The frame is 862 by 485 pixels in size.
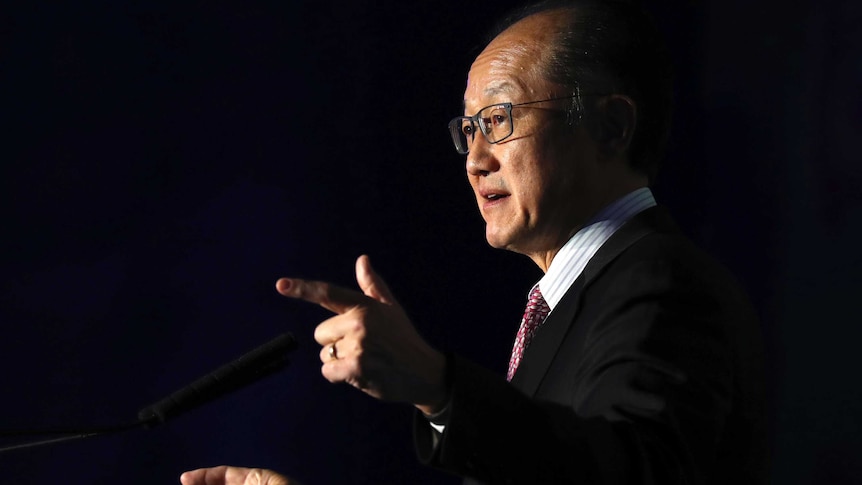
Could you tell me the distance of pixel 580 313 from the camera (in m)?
1.42

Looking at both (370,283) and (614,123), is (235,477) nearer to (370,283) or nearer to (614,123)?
(370,283)

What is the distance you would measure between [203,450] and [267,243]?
498mm

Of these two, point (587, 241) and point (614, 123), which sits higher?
point (614, 123)

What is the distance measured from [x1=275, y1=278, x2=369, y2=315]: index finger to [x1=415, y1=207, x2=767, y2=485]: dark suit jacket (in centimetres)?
12

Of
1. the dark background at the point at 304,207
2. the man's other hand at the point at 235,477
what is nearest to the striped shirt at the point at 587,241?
the man's other hand at the point at 235,477

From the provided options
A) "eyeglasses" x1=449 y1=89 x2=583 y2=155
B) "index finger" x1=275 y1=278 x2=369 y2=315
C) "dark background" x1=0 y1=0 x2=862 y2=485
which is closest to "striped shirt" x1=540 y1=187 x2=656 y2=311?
"eyeglasses" x1=449 y1=89 x2=583 y2=155

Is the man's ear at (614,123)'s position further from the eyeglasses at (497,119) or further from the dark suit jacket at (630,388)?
the dark suit jacket at (630,388)

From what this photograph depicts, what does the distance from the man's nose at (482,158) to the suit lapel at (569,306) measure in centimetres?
26

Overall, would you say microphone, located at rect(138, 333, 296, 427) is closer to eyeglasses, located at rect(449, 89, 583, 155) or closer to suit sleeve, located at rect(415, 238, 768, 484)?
suit sleeve, located at rect(415, 238, 768, 484)

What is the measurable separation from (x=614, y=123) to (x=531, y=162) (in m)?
0.14

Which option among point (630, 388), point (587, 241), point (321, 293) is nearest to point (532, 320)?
point (587, 241)

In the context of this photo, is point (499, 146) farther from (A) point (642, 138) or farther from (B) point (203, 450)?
(B) point (203, 450)

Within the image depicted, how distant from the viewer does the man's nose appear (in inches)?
66.4

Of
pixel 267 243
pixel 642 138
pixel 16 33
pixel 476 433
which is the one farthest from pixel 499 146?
pixel 16 33
